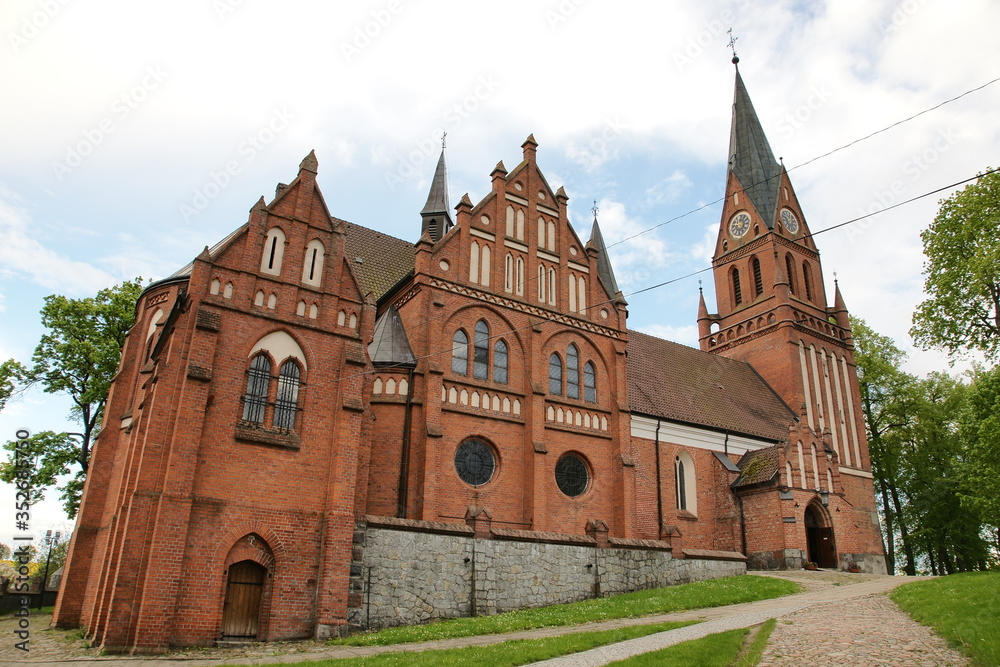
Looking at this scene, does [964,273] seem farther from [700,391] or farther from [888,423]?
[888,423]

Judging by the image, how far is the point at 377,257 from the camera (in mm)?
26859

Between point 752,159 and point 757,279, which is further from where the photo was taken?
point 752,159

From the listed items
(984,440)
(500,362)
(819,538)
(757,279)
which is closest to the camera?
(984,440)

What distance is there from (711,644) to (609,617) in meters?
5.28

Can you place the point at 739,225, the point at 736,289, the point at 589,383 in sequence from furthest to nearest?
the point at 739,225 < the point at 736,289 < the point at 589,383

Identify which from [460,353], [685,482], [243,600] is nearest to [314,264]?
[460,353]

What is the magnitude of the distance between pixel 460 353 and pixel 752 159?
27.7 meters

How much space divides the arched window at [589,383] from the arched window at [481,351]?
4009mm

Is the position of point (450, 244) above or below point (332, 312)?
above

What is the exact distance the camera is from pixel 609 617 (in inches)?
636

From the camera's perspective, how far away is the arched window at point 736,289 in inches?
1597

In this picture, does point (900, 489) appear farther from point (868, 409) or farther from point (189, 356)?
point (189, 356)

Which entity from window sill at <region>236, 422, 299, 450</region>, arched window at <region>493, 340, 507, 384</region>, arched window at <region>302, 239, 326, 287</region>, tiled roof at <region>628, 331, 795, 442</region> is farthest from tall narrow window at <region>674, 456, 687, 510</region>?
window sill at <region>236, 422, 299, 450</region>

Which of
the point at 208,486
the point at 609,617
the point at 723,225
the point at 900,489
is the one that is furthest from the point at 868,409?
the point at 208,486
